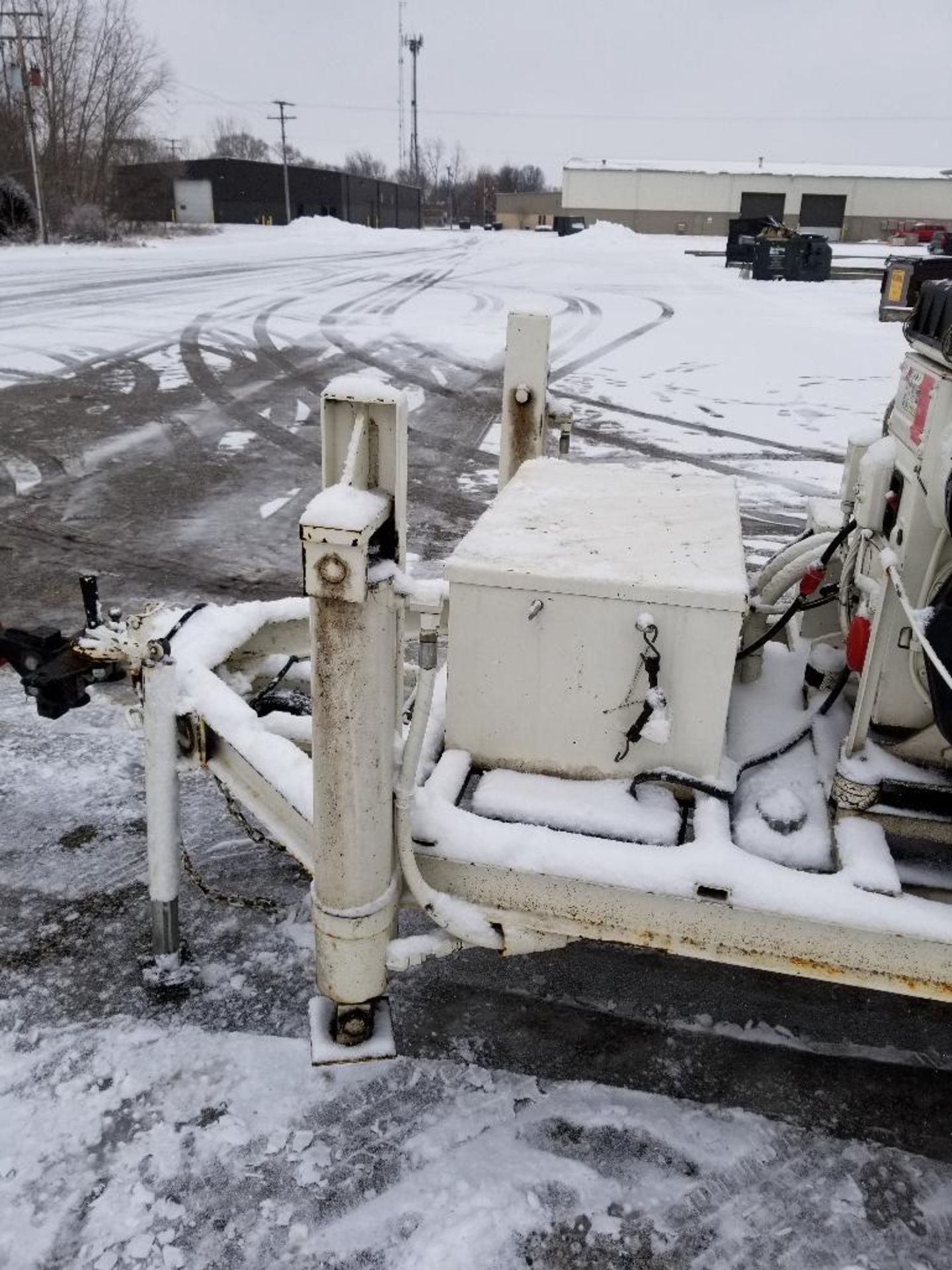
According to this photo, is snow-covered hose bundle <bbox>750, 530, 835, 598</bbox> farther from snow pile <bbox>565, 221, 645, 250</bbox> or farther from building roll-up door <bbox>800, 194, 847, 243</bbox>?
building roll-up door <bbox>800, 194, 847, 243</bbox>

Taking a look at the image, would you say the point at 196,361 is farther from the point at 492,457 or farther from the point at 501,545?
the point at 501,545

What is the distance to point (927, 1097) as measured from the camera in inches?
108

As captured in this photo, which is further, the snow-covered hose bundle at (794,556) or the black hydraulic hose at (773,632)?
the snow-covered hose bundle at (794,556)

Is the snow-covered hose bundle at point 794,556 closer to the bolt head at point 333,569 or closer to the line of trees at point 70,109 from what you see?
the bolt head at point 333,569

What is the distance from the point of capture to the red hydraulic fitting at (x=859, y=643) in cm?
A: 272

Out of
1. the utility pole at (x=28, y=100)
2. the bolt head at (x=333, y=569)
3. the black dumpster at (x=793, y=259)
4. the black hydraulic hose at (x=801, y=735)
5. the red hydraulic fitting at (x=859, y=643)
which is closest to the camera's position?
the bolt head at (x=333, y=569)

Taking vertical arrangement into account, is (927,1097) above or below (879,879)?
below

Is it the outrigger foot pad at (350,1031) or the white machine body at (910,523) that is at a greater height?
the white machine body at (910,523)

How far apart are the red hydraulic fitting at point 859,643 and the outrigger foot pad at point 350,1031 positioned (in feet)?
5.05

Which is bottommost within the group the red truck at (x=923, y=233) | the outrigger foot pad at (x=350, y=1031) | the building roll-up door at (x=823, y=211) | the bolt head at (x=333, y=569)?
the outrigger foot pad at (x=350, y=1031)

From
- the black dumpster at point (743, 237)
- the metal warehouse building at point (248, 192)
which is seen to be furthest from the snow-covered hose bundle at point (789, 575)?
the metal warehouse building at point (248, 192)

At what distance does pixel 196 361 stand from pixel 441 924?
12851 millimetres

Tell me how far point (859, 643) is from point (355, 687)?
4.66 feet

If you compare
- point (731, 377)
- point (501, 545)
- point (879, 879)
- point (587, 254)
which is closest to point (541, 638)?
point (501, 545)
